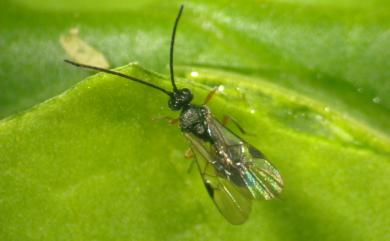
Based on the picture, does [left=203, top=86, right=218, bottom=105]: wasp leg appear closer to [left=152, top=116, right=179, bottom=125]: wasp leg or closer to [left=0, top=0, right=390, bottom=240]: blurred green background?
[left=0, top=0, right=390, bottom=240]: blurred green background

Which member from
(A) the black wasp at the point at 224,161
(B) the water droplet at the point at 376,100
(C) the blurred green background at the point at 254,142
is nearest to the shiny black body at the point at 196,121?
(A) the black wasp at the point at 224,161

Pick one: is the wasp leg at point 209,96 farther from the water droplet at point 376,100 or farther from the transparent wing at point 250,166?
the water droplet at point 376,100

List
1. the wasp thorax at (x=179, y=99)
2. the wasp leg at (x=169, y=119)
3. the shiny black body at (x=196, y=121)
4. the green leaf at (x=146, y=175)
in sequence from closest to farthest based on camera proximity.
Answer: the green leaf at (x=146, y=175), the wasp leg at (x=169, y=119), the wasp thorax at (x=179, y=99), the shiny black body at (x=196, y=121)

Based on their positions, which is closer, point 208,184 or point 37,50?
point 208,184

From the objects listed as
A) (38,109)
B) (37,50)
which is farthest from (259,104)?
(37,50)

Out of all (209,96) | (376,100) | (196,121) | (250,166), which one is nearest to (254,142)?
(209,96)

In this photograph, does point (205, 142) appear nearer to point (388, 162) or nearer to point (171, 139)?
point (171, 139)

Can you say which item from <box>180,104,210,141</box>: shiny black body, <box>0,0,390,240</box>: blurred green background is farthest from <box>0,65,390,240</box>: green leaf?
<box>180,104,210,141</box>: shiny black body
